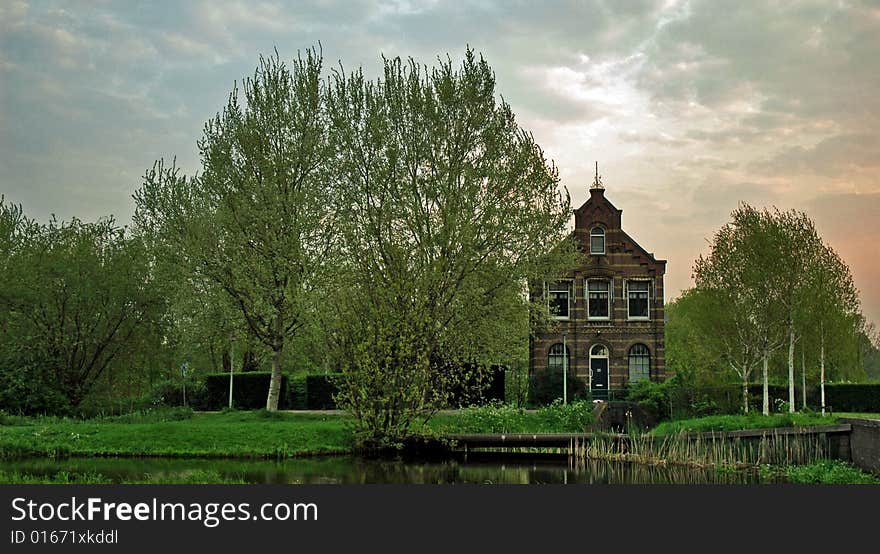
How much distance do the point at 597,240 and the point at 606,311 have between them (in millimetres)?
3593

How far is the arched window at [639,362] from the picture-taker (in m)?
39.3

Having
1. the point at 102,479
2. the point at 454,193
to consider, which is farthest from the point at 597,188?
the point at 102,479

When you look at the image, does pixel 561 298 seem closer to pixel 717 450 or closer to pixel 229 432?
pixel 717 450

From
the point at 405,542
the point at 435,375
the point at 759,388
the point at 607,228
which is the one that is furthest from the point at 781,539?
the point at 607,228

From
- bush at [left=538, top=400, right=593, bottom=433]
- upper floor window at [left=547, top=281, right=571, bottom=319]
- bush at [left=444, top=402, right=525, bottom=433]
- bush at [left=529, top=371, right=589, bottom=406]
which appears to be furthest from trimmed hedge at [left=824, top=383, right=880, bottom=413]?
bush at [left=444, top=402, right=525, bottom=433]

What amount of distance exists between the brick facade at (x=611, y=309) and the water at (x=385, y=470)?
18477mm

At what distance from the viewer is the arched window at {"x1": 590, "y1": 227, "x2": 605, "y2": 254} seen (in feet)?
133

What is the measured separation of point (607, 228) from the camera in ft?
132

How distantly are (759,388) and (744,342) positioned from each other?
6.21m

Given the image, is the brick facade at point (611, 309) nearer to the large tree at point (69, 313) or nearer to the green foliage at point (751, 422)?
the green foliage at point (751, 422)

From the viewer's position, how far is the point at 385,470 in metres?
19.2

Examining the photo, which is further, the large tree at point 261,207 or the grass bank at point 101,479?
the large tree at point 261,207

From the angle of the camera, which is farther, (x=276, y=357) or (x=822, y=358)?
(x=822, y=358)

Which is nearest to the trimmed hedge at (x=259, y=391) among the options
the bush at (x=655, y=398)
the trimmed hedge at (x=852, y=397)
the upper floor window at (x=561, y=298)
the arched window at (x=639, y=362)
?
the upper floor window at (x=561, y=298)
